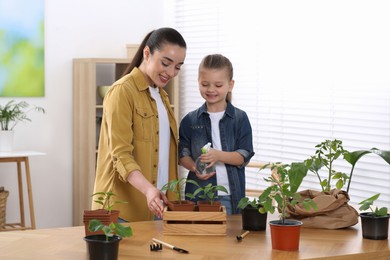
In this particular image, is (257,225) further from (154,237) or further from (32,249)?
(32,249)

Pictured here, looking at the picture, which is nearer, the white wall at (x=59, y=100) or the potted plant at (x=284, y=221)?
the potted plant at (x=284, y=221)

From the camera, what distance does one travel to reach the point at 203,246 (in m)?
2.58

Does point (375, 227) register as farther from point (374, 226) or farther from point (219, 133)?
point (219, 133)

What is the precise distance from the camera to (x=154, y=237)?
2719mm

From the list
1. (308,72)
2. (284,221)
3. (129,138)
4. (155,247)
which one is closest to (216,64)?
(129,138)

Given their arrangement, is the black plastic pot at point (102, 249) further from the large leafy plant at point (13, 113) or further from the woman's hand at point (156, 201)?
the large leafy plant at point (13, 113)

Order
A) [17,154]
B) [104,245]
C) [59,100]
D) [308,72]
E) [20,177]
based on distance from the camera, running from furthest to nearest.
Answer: [59,100] → [20,177] → [17,154] → [308,72] → [104,245]

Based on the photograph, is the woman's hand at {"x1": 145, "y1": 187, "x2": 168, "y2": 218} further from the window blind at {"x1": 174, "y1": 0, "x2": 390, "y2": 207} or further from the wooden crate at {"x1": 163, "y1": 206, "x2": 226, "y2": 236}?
the window blind at {"x1": 174, "y1": 0, "x2": 390, "y2": 207}

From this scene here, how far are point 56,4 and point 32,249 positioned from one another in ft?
13.2

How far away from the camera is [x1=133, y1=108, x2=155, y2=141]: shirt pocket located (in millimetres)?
3301

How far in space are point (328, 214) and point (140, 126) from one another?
3.02 ft

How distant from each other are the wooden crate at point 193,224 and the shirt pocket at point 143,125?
2.06 ft

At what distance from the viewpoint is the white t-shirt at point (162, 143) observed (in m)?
3.42

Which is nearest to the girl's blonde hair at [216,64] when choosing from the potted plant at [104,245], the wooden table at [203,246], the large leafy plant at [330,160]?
the large leafy plant at [330,160]
